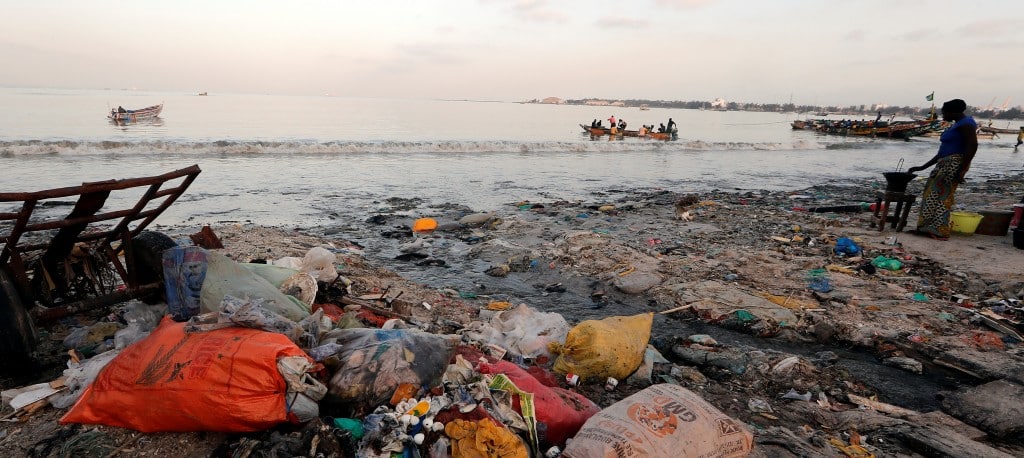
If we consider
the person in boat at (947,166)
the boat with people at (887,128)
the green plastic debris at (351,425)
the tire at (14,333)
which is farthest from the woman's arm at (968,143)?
the boat with people at (887,128)

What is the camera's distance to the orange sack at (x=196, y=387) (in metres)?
1.98

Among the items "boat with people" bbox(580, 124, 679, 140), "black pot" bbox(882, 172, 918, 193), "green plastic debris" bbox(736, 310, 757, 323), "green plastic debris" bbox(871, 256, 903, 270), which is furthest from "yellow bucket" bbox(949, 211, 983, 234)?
"boat with people" bbox(580, 124, 679, 140)

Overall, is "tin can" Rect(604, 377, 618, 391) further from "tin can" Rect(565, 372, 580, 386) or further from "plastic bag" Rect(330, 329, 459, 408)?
"plastic bag" Rect(330, 329, 459, 408)

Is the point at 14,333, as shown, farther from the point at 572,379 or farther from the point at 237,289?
the point at 572,379

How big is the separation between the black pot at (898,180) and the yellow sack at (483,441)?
676 cm

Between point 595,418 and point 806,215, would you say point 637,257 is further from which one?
point 806,215

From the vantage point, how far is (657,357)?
11.4 ft

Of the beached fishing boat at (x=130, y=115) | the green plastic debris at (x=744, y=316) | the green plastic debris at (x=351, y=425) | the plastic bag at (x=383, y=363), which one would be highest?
the beached fishing boat at (x=130, y=115)

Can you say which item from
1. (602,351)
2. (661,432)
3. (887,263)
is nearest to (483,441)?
(661,432)

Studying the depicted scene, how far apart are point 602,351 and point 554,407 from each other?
0.79 m

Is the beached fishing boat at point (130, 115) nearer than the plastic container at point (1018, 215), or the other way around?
the plastic container at point (1018, 215)

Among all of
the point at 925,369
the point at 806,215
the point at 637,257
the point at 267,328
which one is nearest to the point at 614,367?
the point at 267,328

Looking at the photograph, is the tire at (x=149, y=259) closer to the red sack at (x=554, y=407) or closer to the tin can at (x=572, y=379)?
the red sack at (x=554, y=407)

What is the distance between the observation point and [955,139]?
5957mm
